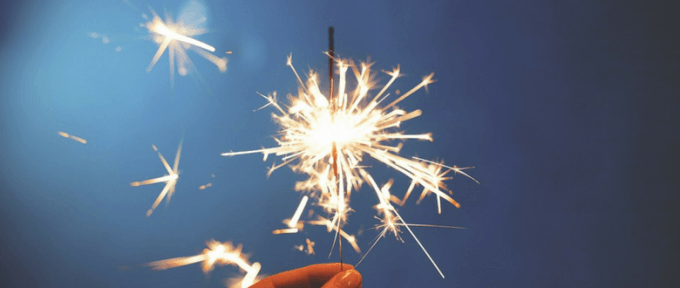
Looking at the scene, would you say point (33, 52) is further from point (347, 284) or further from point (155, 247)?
point (347, 284)

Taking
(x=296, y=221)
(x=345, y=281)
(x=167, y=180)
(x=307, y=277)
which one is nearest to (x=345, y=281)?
(x=345, y=281)

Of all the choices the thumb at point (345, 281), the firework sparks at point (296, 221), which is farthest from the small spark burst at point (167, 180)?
the thumb at point (345, 281)

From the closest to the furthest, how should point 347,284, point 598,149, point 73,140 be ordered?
point 347,284, point 598,149, point 73,140

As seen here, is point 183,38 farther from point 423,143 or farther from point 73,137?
point 423,143

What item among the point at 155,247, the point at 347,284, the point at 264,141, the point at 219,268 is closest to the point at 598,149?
the point at 347,284

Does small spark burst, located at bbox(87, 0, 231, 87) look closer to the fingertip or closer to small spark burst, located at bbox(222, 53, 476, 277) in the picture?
small spark burst, located at bbox(222, 53, 476, 277)
